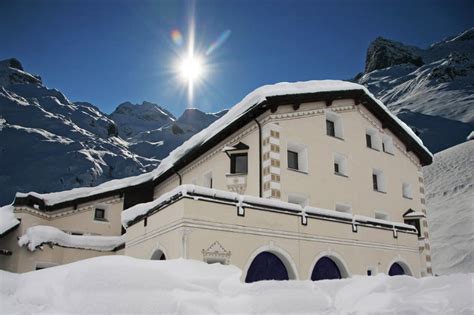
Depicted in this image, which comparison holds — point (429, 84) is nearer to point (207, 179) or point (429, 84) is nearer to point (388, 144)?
point (388, 144)

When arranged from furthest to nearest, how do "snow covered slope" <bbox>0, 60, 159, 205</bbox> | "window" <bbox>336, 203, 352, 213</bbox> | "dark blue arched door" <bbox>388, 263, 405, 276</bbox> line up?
"snow covered slope" <bbox>0, 60, 159, 205</bbox> → "window" <bbox>336, 203, 352, 213</bbox> → "dark blue arched door" <bbox>388, 263, 405, 276</bbox>

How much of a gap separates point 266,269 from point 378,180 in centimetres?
1077

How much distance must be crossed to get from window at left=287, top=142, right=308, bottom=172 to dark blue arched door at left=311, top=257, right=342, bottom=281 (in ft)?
14.0

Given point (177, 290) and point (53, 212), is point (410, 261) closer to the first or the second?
point (177, 290)

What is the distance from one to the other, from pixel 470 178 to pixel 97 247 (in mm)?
48260

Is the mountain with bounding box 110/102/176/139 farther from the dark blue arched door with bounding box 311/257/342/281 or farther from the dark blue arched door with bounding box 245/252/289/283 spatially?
the dark blue arched door with bounding box 245/252/289/283

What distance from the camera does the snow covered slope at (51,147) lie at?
6850 centimetres

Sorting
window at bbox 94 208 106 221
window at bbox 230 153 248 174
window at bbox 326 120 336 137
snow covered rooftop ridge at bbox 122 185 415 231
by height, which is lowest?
snow covered rooftop ridge at bbox 122 185 415 231

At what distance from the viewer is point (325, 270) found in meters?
14.5

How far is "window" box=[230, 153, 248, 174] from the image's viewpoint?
17672mm

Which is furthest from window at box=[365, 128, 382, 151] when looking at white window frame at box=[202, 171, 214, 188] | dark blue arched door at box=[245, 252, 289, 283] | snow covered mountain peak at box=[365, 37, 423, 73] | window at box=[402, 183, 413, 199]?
snow covered mountain peak at box=[365, 37, 423, 73]

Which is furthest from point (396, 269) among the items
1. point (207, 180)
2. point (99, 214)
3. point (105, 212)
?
point (99, 214)

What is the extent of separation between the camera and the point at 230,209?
12.4 meters

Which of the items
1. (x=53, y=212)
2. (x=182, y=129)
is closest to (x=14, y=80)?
(x=182, y=129)
